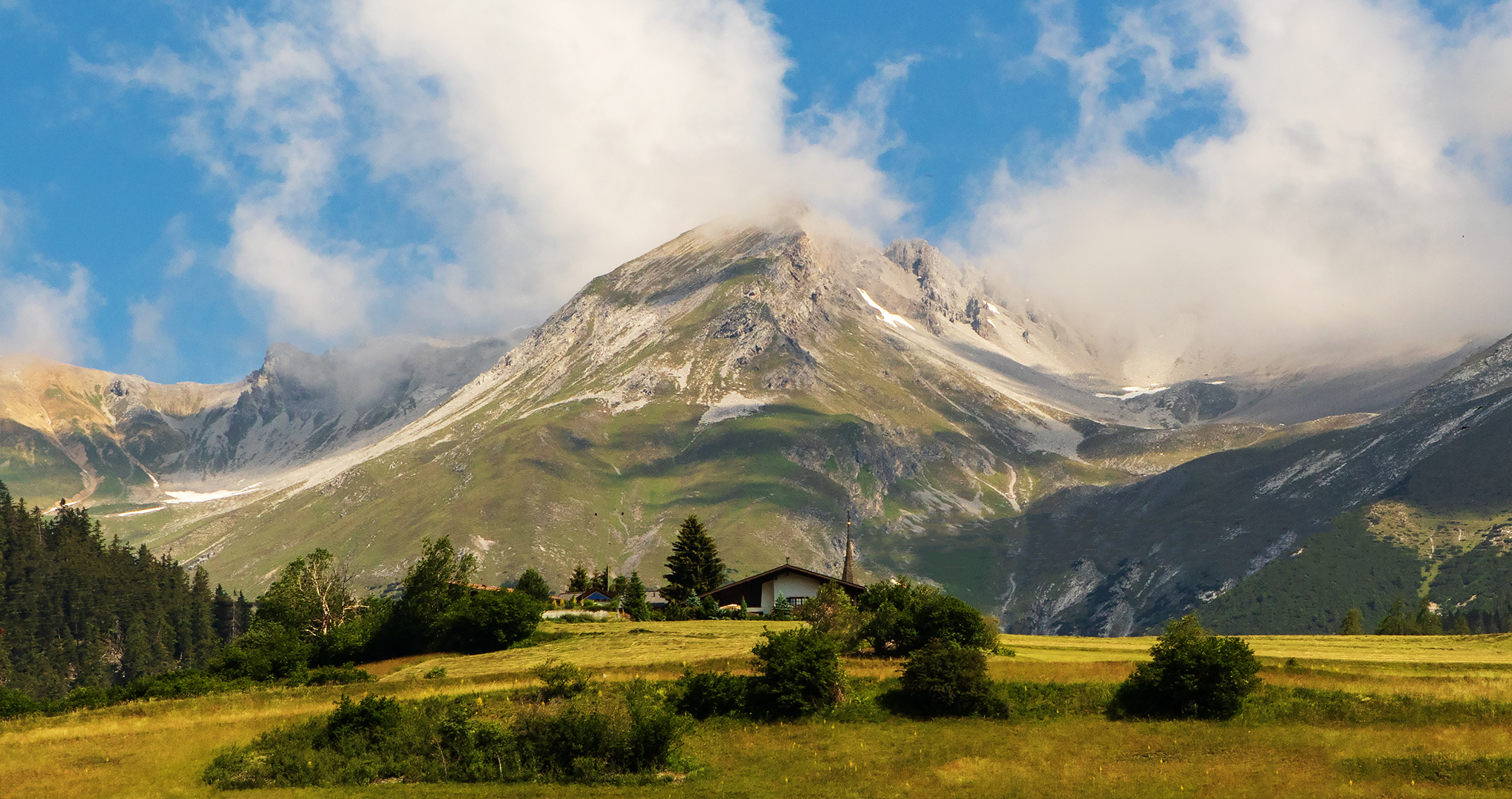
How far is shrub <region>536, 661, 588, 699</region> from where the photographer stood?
56.9 metres

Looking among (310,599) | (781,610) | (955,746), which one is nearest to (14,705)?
(310,599)

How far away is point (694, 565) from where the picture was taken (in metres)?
125

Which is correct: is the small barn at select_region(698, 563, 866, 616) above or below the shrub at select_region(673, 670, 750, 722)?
above

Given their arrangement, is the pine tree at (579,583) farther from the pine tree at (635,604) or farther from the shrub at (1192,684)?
the shrub at (1192,684)

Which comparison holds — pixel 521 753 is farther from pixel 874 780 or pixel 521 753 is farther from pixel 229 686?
pixel 229 686

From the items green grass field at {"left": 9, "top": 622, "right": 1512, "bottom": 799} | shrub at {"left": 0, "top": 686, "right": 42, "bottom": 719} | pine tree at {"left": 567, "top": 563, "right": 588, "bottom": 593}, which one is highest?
pine tree at {"left": 567, "top": 563, "right": 588, "bottom": 593}

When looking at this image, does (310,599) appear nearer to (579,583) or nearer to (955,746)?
(579,583)

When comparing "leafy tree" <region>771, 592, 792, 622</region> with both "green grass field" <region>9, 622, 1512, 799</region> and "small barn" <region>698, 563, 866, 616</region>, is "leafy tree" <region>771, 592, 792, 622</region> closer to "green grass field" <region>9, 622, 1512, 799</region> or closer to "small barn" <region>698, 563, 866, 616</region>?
"small barn" <region>698, 563, 866, 616</region>

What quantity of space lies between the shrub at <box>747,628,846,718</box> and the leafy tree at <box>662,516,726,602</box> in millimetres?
63323

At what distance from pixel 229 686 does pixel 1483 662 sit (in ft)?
243

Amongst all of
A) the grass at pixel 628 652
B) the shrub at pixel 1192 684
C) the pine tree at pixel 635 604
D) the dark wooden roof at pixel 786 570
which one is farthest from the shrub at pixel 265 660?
the shrub at pixel 1192 684

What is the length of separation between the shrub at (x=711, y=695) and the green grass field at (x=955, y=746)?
1359 millimetres

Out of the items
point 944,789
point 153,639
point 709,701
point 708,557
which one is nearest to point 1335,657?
point 944,789

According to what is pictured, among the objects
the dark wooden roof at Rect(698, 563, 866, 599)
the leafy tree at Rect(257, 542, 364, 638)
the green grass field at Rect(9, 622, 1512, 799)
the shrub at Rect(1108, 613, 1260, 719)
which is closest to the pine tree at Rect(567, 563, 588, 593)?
the leafy tree at Rect(257, 542, 364, 638)
